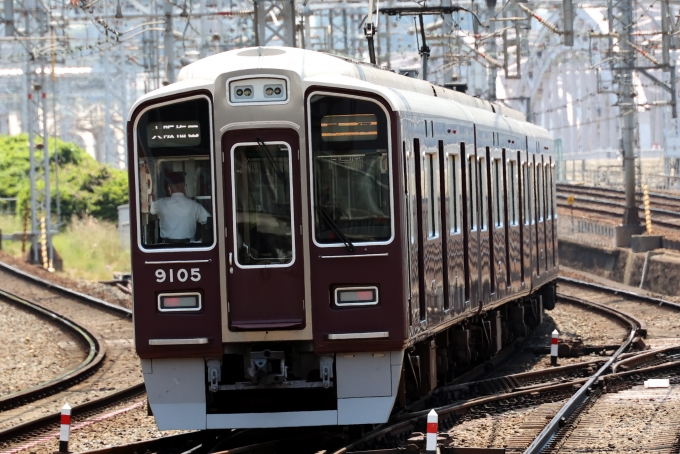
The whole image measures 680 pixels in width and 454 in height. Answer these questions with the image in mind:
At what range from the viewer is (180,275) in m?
9.07

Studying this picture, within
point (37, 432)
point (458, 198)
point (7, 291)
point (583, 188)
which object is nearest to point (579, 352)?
point (458, 198)

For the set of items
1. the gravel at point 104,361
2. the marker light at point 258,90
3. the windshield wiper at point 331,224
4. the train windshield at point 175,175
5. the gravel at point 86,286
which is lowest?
the gravel at point 104,361

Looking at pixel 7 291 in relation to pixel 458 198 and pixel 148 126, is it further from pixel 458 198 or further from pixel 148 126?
pixel 148 126

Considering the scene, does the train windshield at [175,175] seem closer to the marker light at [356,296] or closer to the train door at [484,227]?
the marker light at [356,296]

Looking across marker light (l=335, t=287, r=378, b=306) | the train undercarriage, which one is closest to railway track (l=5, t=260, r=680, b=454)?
the train undercarriage

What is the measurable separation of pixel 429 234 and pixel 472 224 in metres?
1.99

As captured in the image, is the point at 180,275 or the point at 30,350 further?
the point at 30,350

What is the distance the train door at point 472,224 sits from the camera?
1223cm

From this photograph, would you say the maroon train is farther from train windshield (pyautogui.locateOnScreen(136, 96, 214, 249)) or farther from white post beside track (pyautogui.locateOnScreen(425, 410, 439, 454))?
white post beside track (pyautogui.locateOnScreen(425, 410, 439, 454))

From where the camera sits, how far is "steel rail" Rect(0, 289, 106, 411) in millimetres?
13438

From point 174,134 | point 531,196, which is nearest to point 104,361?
point 531,196

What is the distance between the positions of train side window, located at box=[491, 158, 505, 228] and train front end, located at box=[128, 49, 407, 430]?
4779 mm

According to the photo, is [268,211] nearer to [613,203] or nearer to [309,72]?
[309,72]

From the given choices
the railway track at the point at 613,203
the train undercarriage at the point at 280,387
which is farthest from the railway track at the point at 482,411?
the railway track at the point at 613,203
